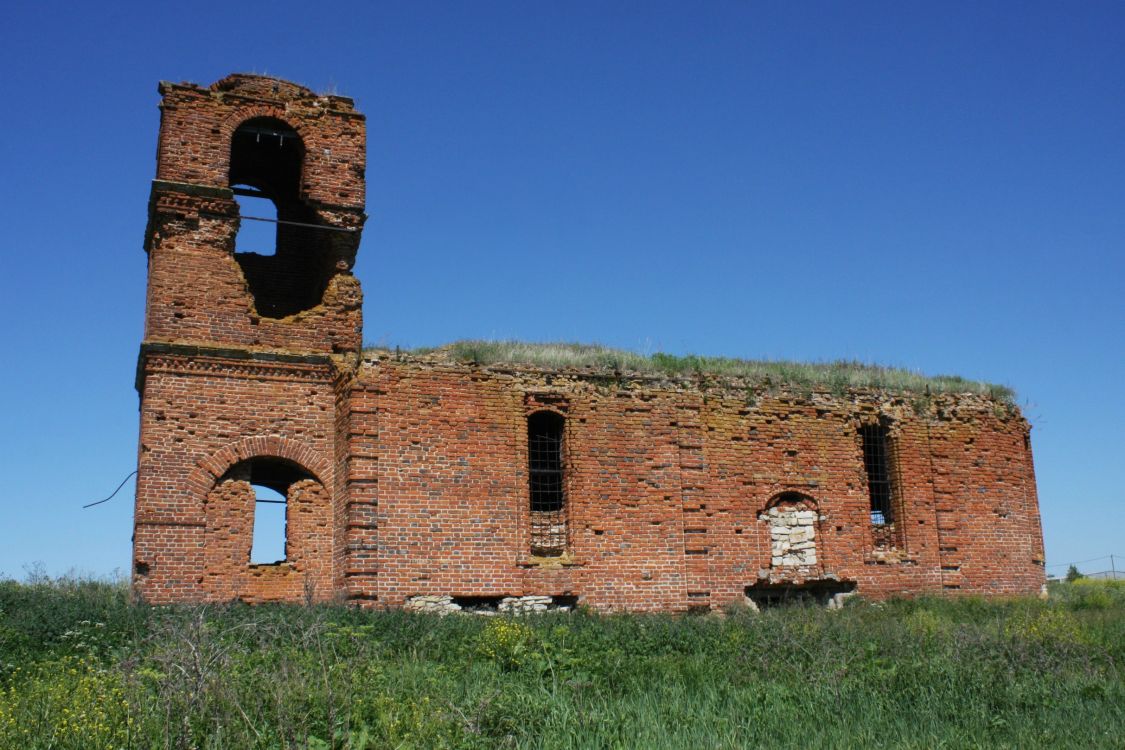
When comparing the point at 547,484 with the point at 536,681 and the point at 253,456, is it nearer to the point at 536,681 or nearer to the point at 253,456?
the point at 253,456

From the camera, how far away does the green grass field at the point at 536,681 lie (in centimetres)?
795

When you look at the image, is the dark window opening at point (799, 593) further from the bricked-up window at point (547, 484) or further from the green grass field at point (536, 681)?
the bricked-up window at point (547, 484)

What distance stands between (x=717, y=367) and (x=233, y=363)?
8015 millimetres

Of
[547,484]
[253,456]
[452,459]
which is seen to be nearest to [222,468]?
[253,456]

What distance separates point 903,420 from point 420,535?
904 cm

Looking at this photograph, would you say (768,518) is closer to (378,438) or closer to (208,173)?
(378,438)

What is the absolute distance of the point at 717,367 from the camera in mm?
17969

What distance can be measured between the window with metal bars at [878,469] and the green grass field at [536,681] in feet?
13.5

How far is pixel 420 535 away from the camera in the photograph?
1500 centimetres

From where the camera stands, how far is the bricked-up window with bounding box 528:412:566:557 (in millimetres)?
16031

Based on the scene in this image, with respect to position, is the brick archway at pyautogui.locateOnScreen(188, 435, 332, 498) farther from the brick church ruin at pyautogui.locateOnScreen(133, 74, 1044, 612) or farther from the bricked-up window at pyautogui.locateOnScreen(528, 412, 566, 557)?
the bricked-up window at pyautogui.locateOnScreen(528, 412, 566, 557)

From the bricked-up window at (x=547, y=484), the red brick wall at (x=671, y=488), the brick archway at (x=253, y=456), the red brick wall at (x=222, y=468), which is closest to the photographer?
the red brick wall at (x=222, y=468)

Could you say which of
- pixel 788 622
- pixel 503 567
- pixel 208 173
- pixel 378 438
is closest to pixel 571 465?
pixel 503 567

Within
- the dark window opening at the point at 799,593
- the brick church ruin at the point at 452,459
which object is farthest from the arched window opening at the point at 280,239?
the dark window opening at the point at 799,593
